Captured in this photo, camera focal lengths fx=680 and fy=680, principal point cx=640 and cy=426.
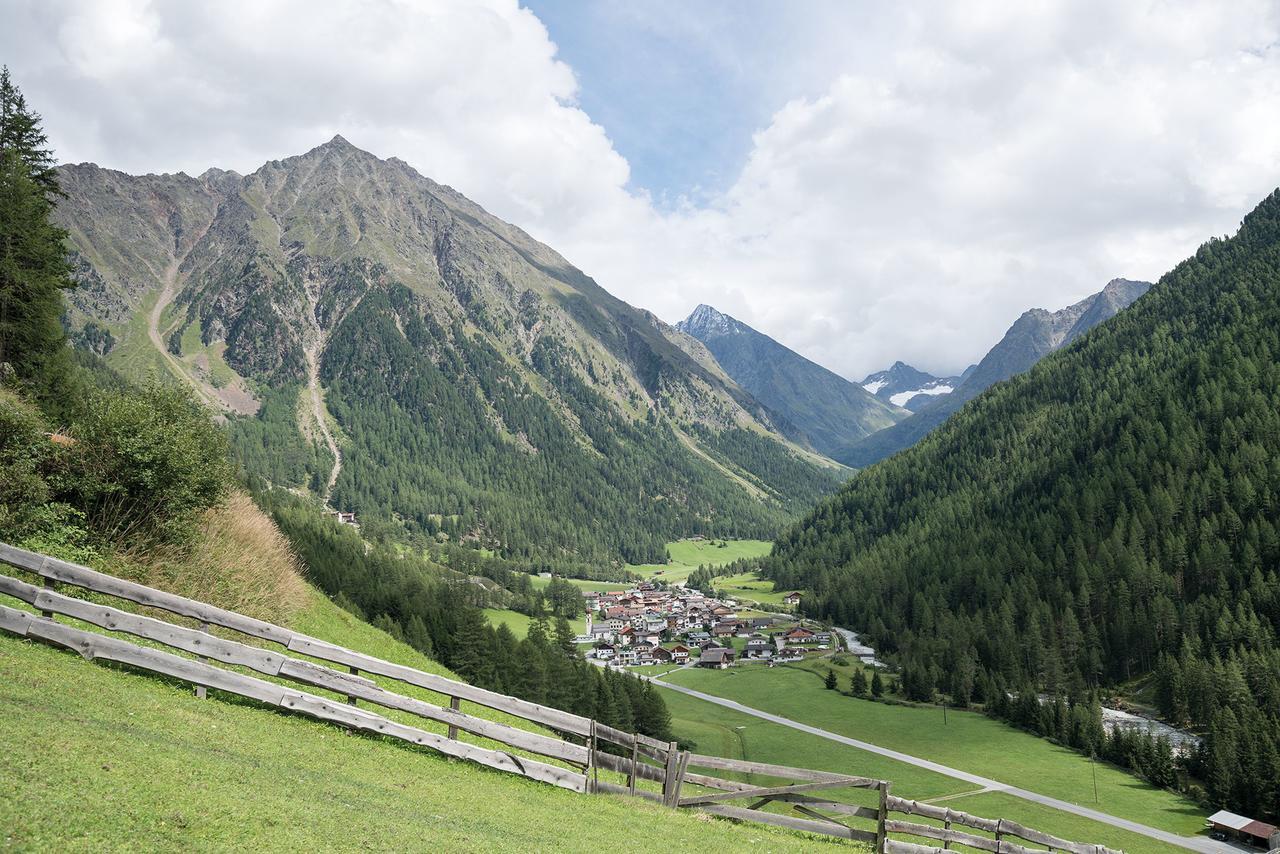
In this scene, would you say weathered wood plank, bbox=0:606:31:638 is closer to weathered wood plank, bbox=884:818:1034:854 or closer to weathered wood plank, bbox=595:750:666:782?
weathered wood plank, bbox=595:750:666:782

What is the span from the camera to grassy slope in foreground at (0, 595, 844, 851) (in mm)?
10477

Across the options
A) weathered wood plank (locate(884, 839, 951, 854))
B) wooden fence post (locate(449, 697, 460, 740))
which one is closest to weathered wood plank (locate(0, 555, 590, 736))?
wooden fence post (locate(449, 697, 460, 740))

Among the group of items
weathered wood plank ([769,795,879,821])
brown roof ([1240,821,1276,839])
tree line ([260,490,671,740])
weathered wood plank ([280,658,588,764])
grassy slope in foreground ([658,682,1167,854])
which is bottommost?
grassy slope in foreground ([658,682,1167,854])

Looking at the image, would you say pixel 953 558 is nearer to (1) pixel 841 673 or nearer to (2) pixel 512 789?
(1) pixel 841 673

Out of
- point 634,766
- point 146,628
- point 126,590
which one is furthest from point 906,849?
point 126,590

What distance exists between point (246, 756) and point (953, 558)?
623 ft

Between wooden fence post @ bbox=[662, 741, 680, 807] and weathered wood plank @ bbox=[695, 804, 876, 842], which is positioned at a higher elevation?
wooden fence post @ bbox=[662, 741, 680, 807]

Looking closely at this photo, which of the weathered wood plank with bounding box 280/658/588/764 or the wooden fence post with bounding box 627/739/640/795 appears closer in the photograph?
the weathered wood plank with bounding box 280/658/588/764

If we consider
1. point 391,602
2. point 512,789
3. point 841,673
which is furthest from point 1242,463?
point 512,789

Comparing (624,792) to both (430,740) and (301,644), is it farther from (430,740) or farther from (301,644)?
(301,644)

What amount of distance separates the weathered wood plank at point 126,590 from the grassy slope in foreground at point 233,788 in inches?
74.1

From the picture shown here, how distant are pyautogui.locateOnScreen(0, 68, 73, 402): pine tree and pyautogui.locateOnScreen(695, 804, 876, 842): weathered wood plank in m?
49.4

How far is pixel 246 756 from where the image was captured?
14680mm

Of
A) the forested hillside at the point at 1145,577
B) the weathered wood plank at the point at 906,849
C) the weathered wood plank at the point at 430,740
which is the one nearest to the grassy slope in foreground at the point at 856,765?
the forested hillside at the point at 1145,577
